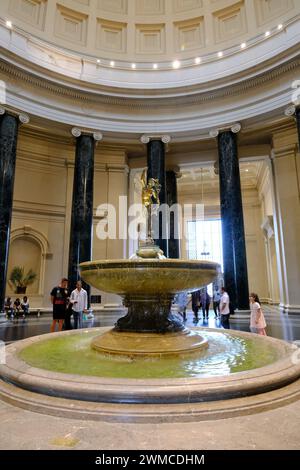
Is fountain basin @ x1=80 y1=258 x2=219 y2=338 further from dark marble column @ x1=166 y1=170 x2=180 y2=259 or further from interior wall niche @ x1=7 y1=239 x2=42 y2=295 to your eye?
interior wall niche @ x1=7 y1=239 x2=42 y2=295

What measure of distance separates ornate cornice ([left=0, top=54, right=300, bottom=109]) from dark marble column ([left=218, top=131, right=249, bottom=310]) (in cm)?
149

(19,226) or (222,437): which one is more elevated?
(19,226)

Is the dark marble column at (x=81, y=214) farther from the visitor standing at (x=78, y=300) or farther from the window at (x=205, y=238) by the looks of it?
the window at (x=205, y=238)

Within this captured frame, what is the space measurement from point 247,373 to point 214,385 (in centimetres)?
35

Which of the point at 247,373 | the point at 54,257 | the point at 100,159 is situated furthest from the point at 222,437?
the point at 100,159

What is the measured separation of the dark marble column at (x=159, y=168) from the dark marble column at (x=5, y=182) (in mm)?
4570

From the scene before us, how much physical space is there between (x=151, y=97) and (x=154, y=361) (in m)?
10.3

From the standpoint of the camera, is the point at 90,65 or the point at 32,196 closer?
the point at 90,65

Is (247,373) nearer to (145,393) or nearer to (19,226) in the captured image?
(145,393)

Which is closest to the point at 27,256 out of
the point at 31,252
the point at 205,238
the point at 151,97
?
the point at 31,252

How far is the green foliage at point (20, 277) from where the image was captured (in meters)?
11.9

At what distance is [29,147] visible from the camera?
12883 mm

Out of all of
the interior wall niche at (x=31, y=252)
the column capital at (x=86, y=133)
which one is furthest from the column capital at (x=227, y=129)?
the interior wall niche at (x=31, y=252)
